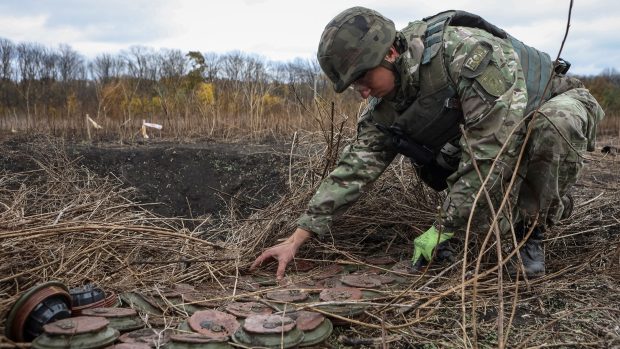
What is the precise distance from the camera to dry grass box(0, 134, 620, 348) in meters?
1.83

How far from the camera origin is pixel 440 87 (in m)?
2.44

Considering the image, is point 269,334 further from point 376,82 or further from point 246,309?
point 376,82

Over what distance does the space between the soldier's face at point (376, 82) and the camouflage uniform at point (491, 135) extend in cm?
5

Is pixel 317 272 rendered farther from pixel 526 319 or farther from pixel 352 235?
pixel 526 319

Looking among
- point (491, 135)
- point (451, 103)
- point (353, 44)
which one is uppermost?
point (353, 44)

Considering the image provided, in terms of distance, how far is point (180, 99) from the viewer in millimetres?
10867

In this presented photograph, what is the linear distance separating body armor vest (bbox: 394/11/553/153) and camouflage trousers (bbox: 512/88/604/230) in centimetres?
17

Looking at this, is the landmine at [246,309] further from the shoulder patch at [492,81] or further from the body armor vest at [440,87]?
the shoulder patch at [492,81]

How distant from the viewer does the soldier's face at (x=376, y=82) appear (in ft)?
7.97

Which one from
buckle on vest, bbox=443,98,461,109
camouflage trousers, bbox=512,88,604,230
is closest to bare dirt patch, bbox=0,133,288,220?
buckle on vest, bbox=443,98,461,109

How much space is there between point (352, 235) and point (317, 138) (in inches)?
69.5

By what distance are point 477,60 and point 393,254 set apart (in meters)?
1.12

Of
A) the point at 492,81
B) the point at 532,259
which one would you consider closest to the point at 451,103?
the point at 492,81

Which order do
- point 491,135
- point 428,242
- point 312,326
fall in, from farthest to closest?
point 428,242, point 491,135, point 312,326
